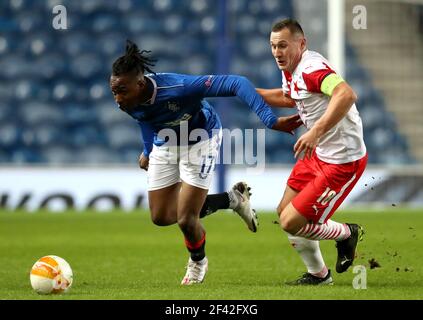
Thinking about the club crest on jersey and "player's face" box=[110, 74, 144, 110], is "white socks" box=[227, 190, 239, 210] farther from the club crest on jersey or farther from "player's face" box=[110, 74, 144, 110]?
"player's face" box=[110, 74, 144, 110]

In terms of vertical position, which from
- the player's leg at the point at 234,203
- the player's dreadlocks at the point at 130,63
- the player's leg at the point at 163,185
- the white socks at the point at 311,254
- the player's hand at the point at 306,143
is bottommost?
the white socks at the point at 311,254

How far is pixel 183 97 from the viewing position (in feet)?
25.6

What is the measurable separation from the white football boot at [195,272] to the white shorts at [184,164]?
1.99 feet

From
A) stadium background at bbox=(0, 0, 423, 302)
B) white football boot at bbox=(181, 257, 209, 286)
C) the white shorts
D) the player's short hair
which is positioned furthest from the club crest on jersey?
stadium background at bbox=(0, 0, 423, 302)

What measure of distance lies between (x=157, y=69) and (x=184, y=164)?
11.6 m

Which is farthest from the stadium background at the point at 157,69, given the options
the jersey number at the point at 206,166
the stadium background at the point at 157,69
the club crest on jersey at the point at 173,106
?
the club crest on jersey at the point at 173,106

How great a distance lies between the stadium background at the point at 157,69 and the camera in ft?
57.1

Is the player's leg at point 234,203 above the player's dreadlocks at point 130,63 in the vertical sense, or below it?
below

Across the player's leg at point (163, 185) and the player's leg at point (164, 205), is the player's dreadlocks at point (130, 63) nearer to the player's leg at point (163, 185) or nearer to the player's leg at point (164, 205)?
the player's leg at point (163, 185)

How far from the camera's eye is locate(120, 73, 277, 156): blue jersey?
7.46 metres

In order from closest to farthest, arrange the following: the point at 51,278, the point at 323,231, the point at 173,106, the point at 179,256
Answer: the point at 51,278
the point at 323,231
the point at 173,106
the point at 179,256

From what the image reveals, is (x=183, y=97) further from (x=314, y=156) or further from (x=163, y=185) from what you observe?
(x=314, y=156)

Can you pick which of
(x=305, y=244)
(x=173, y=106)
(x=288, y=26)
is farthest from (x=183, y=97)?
(x=305, y=244)
